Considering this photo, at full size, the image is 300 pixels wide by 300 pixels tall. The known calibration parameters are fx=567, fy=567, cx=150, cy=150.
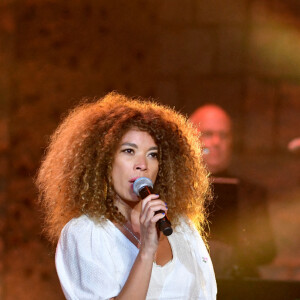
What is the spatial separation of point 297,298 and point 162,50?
7.74ft

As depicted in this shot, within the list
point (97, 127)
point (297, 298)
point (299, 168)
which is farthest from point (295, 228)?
point (97, 127)

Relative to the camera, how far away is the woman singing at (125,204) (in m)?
2.02

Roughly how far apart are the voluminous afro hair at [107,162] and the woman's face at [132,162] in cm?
3

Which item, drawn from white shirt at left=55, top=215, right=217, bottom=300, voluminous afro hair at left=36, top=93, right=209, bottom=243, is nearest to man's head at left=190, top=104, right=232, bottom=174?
voluminous afro hair at left=36, top=93, right=209, bottom=243

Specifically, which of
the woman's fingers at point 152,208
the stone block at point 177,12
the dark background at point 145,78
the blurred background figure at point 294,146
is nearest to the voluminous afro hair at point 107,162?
the woman's fingers at point 152,208

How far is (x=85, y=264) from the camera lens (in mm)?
2029

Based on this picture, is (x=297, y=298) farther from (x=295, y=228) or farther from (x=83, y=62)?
(x=83, y=62)

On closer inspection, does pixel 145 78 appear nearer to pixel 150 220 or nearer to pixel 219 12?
pixel 219 12

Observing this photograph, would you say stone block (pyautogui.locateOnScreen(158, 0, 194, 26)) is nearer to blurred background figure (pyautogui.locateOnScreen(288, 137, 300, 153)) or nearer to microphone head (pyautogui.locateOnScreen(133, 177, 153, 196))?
blurred background figure (pyautogui.locateOnScreen(288, 137, 300, 153))

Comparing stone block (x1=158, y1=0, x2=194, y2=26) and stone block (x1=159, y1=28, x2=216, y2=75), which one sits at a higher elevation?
stone block (x1=158, y1=0, x2=194, y2=26)

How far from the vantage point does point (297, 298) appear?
2.96 m

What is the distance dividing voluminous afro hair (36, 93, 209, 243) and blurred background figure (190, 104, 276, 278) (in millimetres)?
736

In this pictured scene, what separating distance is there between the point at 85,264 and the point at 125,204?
0.34 meters

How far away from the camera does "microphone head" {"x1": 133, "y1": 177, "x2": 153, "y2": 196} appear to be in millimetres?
2025
